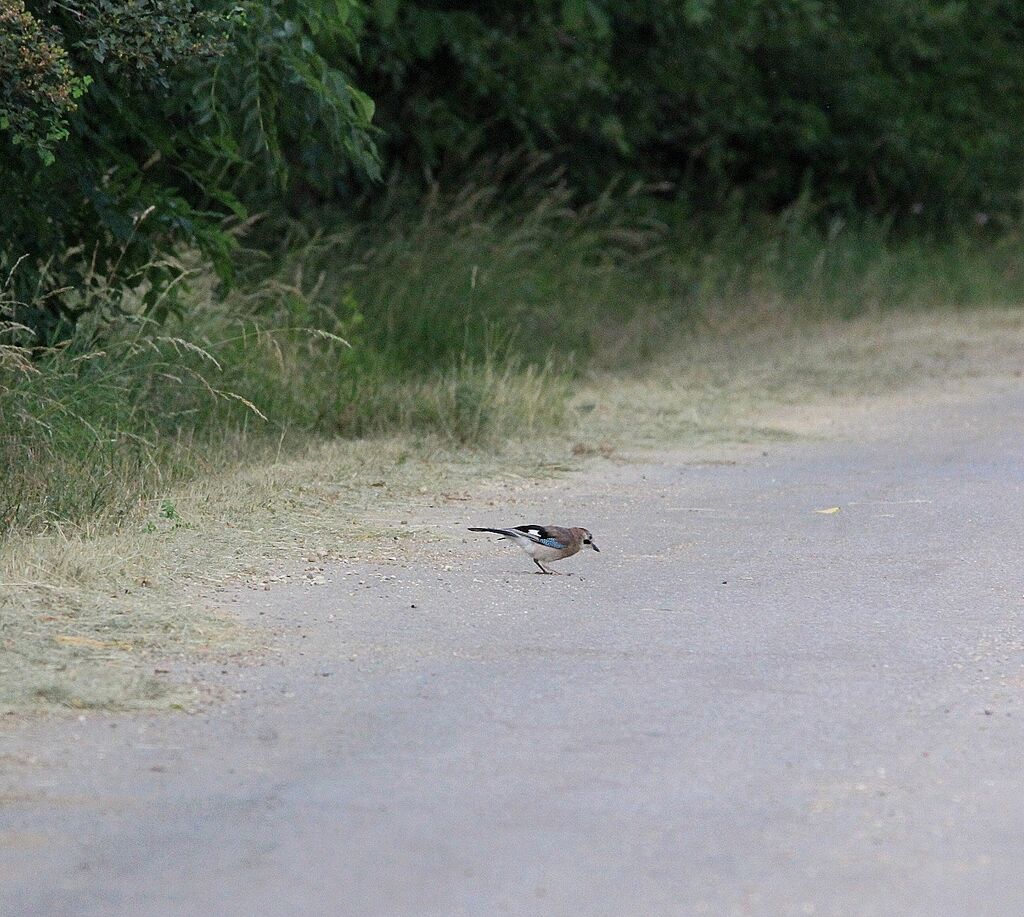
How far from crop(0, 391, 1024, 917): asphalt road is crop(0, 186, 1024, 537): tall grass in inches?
71.3

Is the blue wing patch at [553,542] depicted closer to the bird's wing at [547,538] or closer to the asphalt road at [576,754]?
the bird's wing at [547,538]

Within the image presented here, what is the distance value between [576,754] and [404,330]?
8.49m

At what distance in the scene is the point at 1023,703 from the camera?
5.47 metres

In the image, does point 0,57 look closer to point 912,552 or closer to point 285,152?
point 912,552

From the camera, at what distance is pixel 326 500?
8797mm

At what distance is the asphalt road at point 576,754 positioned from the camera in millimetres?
4039

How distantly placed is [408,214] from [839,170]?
9692 millimetres

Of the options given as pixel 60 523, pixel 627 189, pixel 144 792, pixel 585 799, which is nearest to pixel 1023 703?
pixel 585 799

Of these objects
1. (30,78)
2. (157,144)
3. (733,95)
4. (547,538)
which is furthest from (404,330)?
(733,95)

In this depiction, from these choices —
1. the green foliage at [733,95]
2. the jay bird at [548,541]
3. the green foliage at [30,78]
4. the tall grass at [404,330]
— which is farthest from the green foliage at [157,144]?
the green foliage at [733,95]

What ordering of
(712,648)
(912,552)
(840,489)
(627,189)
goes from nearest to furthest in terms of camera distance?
(712,648) < (912,552) < (840,489) < (627,189)

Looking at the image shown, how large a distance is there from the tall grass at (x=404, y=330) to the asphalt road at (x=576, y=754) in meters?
1.81

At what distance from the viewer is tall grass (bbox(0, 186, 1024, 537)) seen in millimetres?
8484

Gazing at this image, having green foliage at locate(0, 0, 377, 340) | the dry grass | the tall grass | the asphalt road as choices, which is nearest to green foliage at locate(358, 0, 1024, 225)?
the tall grass
